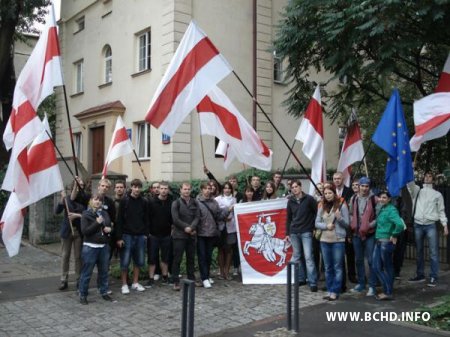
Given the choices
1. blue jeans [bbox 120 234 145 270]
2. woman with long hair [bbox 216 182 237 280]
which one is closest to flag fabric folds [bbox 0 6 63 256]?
blue jeans [bbox 120 234 145 270]

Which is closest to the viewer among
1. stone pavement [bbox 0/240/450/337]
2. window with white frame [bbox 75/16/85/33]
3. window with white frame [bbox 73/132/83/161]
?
stone pavement [bbox 0/240/450/337]

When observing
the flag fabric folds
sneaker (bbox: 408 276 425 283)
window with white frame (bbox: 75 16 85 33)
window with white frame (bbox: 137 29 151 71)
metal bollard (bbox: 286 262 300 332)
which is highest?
window with white frame (bbox: 75 16 85 33)

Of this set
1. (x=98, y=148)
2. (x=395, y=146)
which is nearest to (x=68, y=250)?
(x=395, y=146)

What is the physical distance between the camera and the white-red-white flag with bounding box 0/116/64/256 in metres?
7.10

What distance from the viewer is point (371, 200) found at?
7.74 m

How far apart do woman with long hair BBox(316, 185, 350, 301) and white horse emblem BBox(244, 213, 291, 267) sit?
1.27m

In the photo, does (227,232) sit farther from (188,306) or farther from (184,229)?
(188,306)

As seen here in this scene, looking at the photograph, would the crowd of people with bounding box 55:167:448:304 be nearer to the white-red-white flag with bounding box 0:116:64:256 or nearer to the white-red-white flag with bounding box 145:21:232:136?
the white-red-white flag with bounding box 0:116:64:256

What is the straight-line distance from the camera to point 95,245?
7.48 metres

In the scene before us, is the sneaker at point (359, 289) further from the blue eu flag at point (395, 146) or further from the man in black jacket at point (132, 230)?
the man in black jacket at point (132, 230)

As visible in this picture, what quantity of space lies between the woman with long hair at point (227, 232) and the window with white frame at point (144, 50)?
381 inches

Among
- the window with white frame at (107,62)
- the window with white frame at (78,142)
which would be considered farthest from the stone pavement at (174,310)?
the window with white frame at (78,142)

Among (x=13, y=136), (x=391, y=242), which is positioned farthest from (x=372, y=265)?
(x=13, y=136)

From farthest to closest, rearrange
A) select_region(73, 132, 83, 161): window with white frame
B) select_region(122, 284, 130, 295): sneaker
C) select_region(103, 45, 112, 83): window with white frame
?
select_region(73, 132, 83, 161): window with white frame → select_region(103, 45, 112, 83): window with white frame → select_region(122, 284, 130, 295): sneaker
